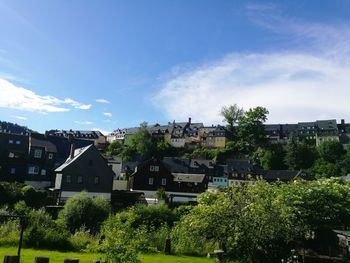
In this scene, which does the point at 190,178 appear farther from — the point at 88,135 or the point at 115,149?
the point at 88,135

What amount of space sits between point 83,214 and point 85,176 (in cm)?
2043

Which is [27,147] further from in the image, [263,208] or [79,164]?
[263,208]

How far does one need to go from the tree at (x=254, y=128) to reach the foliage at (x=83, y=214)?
79750 millimetres

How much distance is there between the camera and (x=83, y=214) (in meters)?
27.0

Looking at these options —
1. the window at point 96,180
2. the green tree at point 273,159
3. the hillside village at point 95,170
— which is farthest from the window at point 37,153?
the green tree at point 273,159

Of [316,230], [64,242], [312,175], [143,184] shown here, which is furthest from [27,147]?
[312,175]

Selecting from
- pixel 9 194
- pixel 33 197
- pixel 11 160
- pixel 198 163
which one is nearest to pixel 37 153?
pixel 11 160

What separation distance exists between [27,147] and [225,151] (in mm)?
62995

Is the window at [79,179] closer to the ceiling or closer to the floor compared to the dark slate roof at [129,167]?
closer to the floor

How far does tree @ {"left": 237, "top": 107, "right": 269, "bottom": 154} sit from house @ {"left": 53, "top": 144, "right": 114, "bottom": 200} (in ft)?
204

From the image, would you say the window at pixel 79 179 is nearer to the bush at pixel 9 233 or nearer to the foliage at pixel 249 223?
the bush at pixel 9 233

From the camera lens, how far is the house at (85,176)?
45094 millimetres

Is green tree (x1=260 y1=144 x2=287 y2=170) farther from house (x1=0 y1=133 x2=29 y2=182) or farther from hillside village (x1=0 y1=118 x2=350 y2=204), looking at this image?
house (x1=0 y1=133 x2=29 y2=182)

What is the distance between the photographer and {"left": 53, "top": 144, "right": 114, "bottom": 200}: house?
45.1 meters
